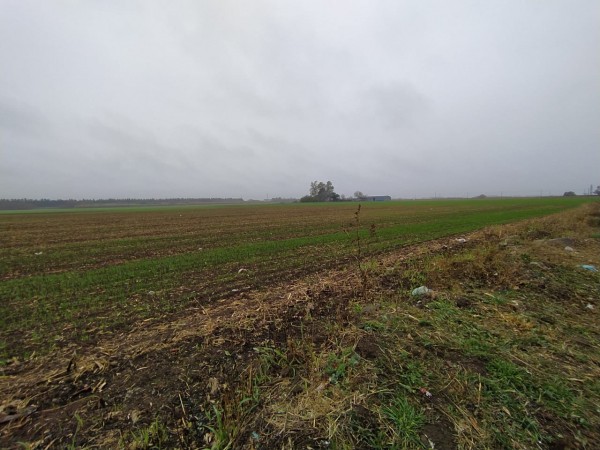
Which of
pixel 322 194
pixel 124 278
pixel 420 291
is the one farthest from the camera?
pixel 322 194

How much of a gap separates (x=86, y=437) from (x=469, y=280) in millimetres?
6723

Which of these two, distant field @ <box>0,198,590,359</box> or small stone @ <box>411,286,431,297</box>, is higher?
small stone @ <box>411,286,431,297</box>

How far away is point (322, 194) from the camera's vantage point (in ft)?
500

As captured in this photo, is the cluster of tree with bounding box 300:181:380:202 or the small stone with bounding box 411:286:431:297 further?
the cluster of tree with bounding box 300:181:380:202

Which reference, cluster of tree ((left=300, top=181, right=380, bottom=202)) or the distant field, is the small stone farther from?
cluster of tree ((left=300, top=181, right=380, bottom=202))

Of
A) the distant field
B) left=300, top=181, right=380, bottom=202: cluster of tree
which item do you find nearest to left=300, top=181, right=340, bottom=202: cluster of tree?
left=300, top=181, right=380, bottom=202: cluster of tree

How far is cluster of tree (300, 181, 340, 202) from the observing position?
15038 cm

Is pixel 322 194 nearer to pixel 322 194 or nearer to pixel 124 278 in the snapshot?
pixel 322 194

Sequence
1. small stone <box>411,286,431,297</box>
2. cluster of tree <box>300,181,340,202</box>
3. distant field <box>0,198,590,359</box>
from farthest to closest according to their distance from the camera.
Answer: cluster of tree <box>300,181,340,202</box> < distant field <box>0,198,590,359</box> < small stone <box>411,286,431,297</box>

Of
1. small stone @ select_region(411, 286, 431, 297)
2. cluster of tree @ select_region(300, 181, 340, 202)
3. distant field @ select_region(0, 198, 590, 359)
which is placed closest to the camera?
small stone @ select_region(411, 286, 431, 297)

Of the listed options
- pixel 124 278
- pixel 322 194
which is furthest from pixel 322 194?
pixel 124 278

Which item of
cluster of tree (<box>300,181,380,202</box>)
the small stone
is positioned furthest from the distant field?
cluster of tree (<box>300,181,380,202</box>)

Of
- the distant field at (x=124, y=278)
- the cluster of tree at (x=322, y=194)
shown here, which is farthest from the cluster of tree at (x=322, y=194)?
the distant field at (x=124, y=278)

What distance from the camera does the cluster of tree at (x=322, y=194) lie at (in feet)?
493
